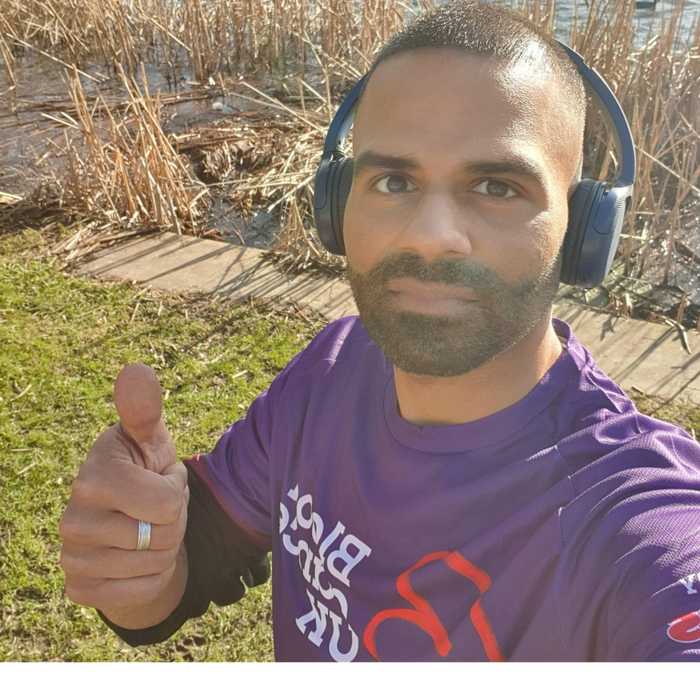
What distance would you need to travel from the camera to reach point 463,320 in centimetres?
135

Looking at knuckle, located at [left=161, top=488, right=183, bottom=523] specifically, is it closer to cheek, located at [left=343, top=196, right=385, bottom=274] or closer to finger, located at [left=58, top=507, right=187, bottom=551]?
finger, located at [left=58, top=507, right=187, bottom=551]

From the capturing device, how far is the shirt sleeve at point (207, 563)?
1618mm

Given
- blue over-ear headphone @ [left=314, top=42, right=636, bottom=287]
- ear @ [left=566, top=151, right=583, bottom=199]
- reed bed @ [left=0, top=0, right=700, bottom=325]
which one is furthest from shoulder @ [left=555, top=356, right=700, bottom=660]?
reed bed @ [left=0, top=0, right=700, bottom=325]

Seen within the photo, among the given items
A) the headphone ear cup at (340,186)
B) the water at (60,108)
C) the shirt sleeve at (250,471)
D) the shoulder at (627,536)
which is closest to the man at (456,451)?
the shoulder at (627,536)

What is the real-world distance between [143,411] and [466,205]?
0.76 metres

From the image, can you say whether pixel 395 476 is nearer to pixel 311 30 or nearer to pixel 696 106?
pixel 696 106

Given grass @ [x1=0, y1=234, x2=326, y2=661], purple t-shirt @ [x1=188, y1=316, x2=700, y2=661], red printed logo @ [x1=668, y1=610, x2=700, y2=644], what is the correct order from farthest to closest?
grass @ [x1=0, y1=234, x2=326, y2=661]
purple t-shirt @ [x1=188, y1=316, x2=700, y2=661]
red printed logo @ [x1=668, y1=610, x2=700, y2=644]

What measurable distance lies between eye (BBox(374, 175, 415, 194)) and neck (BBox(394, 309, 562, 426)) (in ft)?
1.30

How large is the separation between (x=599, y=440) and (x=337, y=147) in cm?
109

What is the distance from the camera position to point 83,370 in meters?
3.80

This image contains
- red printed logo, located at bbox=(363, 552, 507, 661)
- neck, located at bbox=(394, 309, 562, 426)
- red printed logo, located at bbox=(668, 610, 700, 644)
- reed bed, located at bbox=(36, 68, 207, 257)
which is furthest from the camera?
reed bed, located at bbox=(36, 68, 207, 257)

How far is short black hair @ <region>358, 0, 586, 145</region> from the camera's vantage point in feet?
4.45

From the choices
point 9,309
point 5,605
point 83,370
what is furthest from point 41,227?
point 5,605

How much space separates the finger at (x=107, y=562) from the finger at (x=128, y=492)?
0.27 feet
